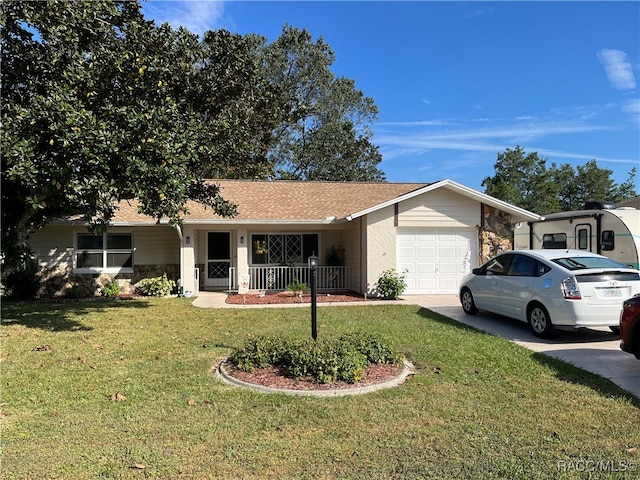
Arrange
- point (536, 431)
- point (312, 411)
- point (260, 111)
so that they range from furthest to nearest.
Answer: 1. point (260, 111)
2. point (312, 411)
3. point (536, 431)

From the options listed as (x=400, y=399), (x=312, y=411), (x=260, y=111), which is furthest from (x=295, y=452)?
(x=260, y=111)

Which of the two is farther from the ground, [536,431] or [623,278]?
[623,278]

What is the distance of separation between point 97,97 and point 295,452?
780cm

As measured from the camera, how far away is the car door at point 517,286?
826 centimetres

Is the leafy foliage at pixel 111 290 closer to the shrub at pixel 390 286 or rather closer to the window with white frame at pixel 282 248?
the window with white frame at pixel 282 248

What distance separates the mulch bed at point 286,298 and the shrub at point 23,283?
621 cm

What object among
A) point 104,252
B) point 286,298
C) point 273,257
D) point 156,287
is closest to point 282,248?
point 273,257

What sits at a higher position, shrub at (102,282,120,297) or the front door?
the front door

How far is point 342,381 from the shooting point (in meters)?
5.27

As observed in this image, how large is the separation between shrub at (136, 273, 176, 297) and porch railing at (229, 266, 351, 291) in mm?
2199

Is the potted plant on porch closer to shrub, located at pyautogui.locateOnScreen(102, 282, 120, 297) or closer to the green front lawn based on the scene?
shrub, located at pyautogui.locateOnScreen(102, 282, 120, 297)

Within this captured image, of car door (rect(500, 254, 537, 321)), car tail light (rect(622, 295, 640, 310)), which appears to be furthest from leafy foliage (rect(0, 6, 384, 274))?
car tail light (rect(622, 295, 640, 310))

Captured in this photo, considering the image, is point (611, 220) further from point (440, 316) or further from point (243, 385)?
point (243, 385)

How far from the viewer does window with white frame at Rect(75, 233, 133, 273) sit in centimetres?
1545
